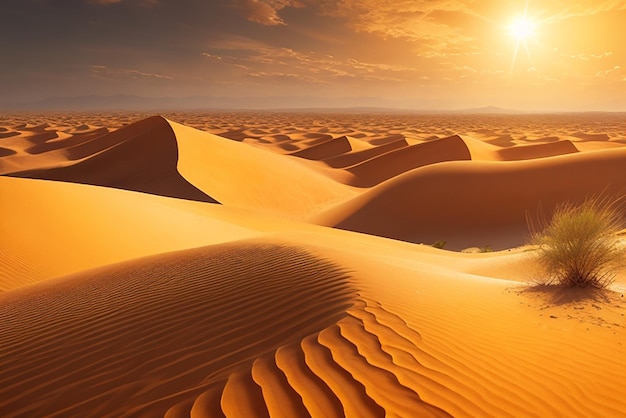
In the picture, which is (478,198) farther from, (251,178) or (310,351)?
(310,351)

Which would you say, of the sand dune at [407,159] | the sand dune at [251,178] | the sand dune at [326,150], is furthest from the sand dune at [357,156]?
the sand dune at [251,178]

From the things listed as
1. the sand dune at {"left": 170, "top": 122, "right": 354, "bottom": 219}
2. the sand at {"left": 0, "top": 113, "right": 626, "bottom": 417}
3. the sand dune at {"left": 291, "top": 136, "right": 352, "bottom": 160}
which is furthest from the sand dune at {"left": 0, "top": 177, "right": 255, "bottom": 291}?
the sand dune at {"left": 291, "top": 136, "right": 352, "bottom": 160}

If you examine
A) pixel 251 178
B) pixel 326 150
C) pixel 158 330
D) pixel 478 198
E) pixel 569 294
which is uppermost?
pixel 569 294

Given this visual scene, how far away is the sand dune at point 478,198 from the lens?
21.0 m

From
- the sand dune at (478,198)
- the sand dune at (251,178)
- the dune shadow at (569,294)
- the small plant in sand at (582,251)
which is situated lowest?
the sand dune at (251,178)

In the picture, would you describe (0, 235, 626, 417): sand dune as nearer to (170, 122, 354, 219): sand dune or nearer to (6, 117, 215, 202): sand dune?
(6, 117, 215, 202): sand dune

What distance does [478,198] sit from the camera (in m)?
22.5

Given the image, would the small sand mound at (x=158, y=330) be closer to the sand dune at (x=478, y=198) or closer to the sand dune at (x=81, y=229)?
the sand dune at (x=81, y=229)

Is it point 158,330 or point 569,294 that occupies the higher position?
point 569,294

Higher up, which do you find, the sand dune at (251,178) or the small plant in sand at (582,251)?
the small plant in sand at (582,251)

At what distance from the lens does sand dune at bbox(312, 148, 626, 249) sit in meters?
21.0

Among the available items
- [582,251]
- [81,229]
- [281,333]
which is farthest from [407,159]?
[281,333]

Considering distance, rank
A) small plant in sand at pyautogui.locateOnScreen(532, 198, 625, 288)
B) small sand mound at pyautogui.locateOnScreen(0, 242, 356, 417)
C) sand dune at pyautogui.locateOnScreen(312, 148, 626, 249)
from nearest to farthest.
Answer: small sand mound at pyautogui.locateOnScreen(0, 242, 356, 417), small plant in sand at pyautogui.locateOnScreen(532, 198, 625, 288), sand dune at pyautogui.locateOnScreen(312, 148, 626, 249)

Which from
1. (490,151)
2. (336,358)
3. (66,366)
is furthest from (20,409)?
(490,151)
